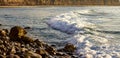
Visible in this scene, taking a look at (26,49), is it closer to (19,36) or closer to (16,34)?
(19,36)

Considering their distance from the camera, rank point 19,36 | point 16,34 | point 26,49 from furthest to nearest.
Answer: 1. point 16,34
2. point 19,36
3. point 26,49

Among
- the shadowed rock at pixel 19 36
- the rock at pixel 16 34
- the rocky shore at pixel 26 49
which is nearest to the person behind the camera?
the rocky shore at pixel 26 49

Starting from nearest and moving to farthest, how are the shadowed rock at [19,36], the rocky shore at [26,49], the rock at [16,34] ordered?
1. the rocky shore at [26,49]
2. the shadowed rock at [19,36]
3. the rock at [16,34]

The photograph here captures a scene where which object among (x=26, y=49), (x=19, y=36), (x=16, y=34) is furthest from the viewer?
(x=16, y=34)

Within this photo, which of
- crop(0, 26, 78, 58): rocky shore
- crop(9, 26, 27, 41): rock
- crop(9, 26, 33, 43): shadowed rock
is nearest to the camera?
crop(0, 26, 78, 58): rocky shore

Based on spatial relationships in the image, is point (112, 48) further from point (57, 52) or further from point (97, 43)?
point (57, 52)

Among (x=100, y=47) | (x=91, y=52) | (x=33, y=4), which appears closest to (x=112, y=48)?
(x=100, y=47)

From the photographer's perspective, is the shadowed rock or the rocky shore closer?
the rocky shore

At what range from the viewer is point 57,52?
39.2ft

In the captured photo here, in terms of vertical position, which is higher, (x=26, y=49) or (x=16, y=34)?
(x=26, y=49)

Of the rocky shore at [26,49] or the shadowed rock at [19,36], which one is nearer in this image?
the rocky shore at [26,49]

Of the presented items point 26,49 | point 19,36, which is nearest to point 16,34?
point 19,36

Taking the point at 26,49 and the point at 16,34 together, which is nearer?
the point at 26,49

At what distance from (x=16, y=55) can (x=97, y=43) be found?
210 inches
